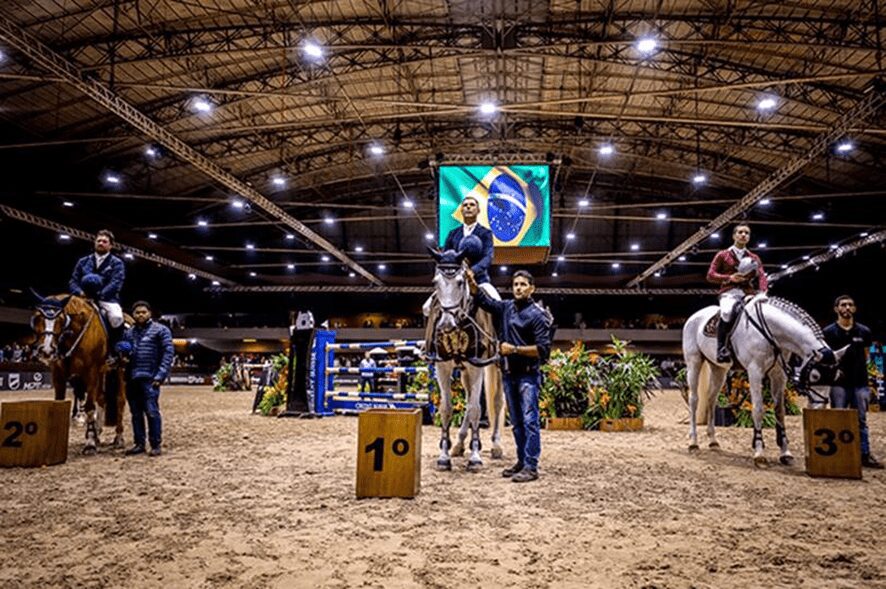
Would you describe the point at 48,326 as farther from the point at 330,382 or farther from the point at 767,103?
the point at 767,103

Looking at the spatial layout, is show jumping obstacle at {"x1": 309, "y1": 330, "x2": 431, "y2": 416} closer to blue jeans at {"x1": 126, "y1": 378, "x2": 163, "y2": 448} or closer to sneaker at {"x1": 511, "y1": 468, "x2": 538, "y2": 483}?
blue jeans at {"x1": 126, "y1": 378, "x2": 163, "y2": 448}

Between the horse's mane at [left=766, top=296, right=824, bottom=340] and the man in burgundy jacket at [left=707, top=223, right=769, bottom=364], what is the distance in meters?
0.35

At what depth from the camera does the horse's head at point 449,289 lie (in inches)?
206

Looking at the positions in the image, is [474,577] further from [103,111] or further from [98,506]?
[103,111]

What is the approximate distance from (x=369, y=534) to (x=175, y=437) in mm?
6138

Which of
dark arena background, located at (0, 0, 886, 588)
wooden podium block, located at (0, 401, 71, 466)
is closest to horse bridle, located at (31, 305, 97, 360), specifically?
wooden podium block, located at (0, 401, 71, 466)

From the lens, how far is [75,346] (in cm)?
645

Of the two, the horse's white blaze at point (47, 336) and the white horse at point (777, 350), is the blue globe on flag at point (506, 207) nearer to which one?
the white horse at point (777, 350)

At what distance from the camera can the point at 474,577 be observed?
9.29 feet

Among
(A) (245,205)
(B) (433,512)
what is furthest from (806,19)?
(A) (245,205)

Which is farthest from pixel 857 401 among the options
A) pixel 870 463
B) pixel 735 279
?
pixel 735 279

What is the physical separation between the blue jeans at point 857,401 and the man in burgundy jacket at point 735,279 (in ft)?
4.02

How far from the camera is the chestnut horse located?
617 centimetres

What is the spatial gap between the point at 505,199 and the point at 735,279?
8134 mm
